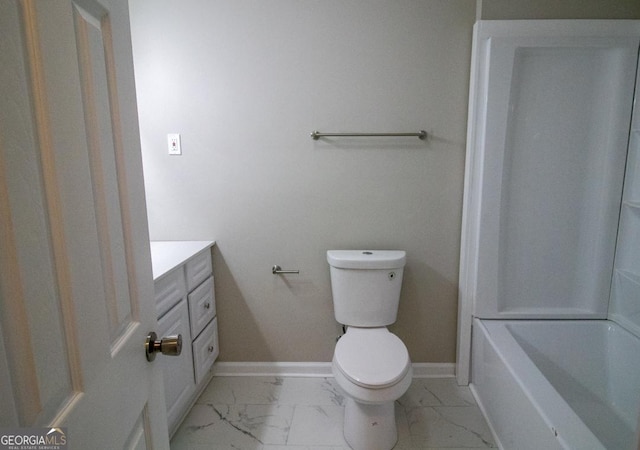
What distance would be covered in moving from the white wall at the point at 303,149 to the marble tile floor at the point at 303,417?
19cm

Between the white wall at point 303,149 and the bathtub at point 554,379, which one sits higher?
the white wall at point 303,149

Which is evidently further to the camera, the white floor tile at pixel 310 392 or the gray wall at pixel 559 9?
the white floor tile at pixel 310 392

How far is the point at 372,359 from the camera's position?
137 cm

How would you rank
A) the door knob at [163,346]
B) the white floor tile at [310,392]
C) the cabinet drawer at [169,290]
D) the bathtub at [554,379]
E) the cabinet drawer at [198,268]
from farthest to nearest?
the white floor tile at [310,392] → the cabinet drawer at [198,268] → the cabinet drawer at [169,290] → the bathtub at [554,379] → the door knob at [163,346]

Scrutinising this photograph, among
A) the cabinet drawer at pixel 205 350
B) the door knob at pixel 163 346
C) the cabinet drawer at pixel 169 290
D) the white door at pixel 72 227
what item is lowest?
the cabinet drawer at pixel 205 350

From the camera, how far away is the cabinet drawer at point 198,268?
1.56 m

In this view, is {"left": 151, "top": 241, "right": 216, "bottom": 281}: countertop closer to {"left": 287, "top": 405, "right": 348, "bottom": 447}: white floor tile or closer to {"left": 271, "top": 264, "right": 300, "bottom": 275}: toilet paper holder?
{"left": 271, "top": 264, "right": 300, "bottom": 275}: toilet paper holder

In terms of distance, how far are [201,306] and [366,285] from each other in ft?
2.88

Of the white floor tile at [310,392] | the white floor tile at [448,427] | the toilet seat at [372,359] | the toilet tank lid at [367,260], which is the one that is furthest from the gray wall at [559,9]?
the white floor tile at [310,392]

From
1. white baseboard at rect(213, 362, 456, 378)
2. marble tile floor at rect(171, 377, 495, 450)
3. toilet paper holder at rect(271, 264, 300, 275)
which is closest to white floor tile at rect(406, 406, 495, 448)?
marble tile floor at rect(171, 377, 495, 450)

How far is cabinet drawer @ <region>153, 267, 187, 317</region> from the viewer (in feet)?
4.16

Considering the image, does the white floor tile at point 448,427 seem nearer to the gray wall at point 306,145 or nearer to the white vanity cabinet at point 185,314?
the gray wall at point 306,145

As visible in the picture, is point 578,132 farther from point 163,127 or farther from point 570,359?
point 163,127

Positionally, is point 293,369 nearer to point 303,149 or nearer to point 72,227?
point 303,149
